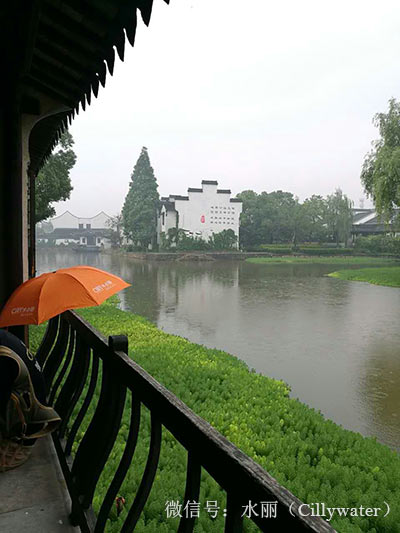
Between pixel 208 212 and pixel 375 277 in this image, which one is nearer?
pixel 375 277

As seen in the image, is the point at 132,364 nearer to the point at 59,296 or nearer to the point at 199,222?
the point at 59,296

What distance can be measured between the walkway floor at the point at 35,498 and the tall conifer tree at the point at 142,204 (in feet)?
149

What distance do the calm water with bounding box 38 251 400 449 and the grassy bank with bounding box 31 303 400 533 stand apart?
0.94 meters

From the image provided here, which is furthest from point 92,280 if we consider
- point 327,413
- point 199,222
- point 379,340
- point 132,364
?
point 199,222

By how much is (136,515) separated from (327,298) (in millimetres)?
15307

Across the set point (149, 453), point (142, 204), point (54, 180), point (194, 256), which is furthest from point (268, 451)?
point (142, 204)

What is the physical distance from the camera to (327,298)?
16.0 meters

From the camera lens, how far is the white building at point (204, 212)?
157ft

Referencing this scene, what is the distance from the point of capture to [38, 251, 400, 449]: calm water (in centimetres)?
591

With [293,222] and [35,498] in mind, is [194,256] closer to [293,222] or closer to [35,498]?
A: [293,222]

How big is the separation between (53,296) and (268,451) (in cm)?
235

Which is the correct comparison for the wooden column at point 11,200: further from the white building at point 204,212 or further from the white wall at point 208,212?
the white wall at point 208,212

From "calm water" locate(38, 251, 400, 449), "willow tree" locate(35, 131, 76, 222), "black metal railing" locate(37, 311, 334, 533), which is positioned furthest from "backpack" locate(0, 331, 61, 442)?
"willow tree" locate(35, 131, 76, 222)

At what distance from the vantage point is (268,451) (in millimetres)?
3820
